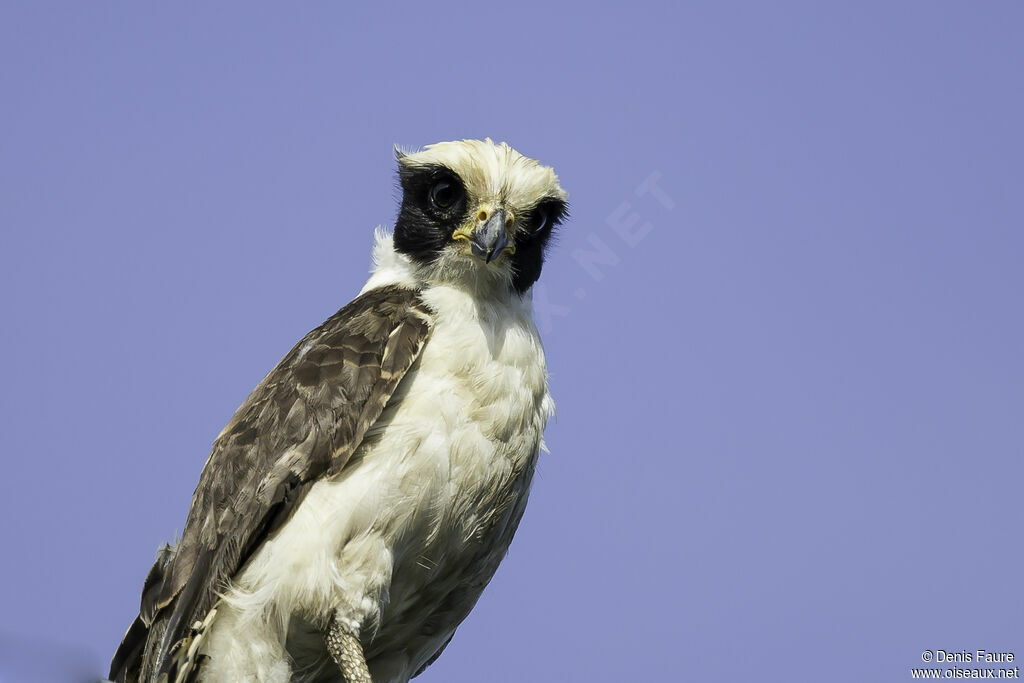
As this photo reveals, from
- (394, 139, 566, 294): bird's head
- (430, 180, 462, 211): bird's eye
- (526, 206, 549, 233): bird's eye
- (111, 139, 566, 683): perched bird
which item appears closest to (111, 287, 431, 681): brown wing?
(111, 139, 566, 683): perched bird

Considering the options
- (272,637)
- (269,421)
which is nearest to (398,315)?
(269,421)

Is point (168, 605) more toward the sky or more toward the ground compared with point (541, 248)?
more toward the ground

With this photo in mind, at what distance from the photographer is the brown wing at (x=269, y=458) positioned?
6.67 m

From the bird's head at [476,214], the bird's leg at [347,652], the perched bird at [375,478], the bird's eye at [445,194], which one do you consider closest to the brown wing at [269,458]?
the perched bird at [375,478]

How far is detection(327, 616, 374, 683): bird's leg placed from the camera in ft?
22.0

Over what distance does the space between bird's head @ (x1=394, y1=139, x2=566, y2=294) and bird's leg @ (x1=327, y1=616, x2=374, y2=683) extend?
220 centimetres

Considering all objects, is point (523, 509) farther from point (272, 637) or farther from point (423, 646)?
point (272, 637)

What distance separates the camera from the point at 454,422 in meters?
6.85

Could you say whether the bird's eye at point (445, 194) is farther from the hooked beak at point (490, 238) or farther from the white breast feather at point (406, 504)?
the white breast feather at point (406, 504)

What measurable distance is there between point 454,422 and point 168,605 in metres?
1.89

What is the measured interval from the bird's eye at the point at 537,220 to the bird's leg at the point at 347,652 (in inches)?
108

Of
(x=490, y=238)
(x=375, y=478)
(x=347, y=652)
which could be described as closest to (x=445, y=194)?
(x=490, y=238)

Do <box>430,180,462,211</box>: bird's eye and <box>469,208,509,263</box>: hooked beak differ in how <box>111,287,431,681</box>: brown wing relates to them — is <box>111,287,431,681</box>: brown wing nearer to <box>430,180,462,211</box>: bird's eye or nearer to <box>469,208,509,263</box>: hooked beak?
<box>469,208,509,263</box>: hooked beak

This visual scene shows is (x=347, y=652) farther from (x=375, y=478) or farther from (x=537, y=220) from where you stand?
(x=537, y=220)
